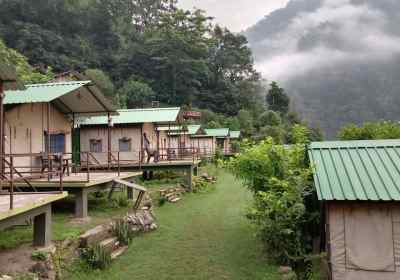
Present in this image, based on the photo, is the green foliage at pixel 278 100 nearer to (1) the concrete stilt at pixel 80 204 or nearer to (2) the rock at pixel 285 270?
(1) the concrete stilt at pixel 80 204

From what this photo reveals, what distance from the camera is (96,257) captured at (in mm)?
8453

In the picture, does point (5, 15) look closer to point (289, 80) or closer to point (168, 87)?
point (168, 87)

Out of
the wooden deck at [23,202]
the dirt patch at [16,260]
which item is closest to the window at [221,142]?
the wooden deck at [23,202]

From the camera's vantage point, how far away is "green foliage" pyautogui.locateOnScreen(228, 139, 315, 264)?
841 centimetres

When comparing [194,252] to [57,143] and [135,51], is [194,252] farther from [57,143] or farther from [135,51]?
[135,51]

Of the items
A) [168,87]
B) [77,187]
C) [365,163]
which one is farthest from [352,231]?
[168,87]

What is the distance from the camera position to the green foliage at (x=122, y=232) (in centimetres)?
1018

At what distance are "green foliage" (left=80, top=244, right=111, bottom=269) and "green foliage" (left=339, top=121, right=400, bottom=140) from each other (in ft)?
56.3

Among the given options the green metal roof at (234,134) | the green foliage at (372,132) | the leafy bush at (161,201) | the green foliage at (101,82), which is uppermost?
the green foliage at (101,82)

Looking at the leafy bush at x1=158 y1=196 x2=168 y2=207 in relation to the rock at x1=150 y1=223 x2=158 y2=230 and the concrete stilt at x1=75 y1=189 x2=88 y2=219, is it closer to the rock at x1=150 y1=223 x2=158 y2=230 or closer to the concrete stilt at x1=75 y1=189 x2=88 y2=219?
the rock at x1=150 y1=223 x2=158 y2=230

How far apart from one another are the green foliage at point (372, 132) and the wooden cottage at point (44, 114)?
14.9m

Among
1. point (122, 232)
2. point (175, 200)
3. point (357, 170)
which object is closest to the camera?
point (357, 170)

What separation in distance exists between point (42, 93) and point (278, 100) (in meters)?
58.3

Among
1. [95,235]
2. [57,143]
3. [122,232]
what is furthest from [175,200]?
[95,235]
